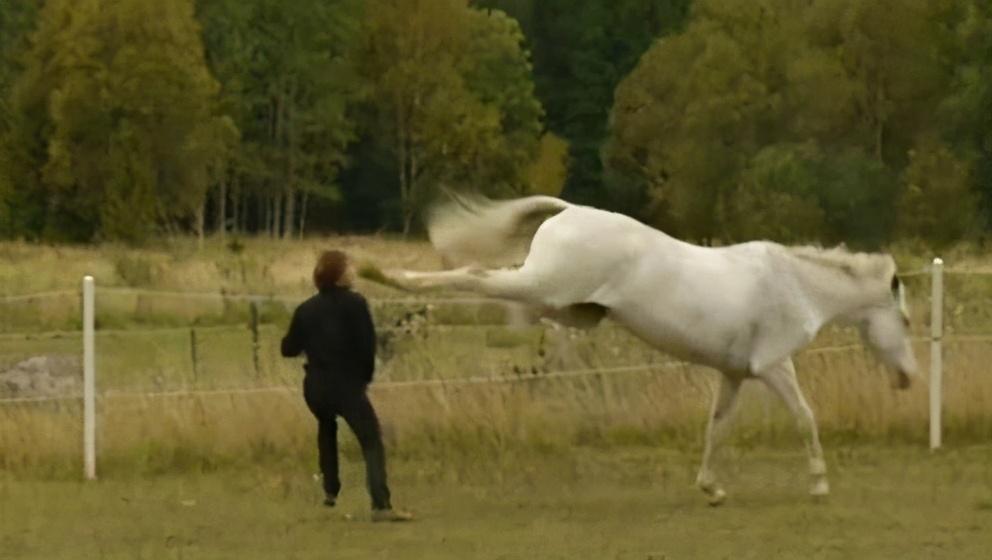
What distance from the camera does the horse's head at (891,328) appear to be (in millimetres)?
12219

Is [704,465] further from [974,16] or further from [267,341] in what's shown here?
[974,16]

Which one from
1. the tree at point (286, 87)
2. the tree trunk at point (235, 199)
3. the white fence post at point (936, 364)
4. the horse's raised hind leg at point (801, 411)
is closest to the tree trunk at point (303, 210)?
the tree at point (286, 87)

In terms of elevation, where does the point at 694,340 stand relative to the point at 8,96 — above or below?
below

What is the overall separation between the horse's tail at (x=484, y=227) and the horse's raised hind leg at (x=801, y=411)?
5.00 ft

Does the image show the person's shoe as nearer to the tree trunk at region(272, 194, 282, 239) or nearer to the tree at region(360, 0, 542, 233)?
the tree at region(360, 0, 542, 233)

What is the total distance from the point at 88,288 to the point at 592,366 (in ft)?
13.0

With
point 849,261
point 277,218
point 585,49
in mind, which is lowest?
point 849,261

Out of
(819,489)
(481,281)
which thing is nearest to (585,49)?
(819,489)

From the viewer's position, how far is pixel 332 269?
10469 millimetres

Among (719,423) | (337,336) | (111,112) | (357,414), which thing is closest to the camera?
(337,336)

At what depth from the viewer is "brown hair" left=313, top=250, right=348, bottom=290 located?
412 inches

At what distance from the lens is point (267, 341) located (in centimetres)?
1817

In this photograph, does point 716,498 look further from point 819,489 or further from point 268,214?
point 268,214

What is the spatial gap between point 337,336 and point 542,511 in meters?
1.65
